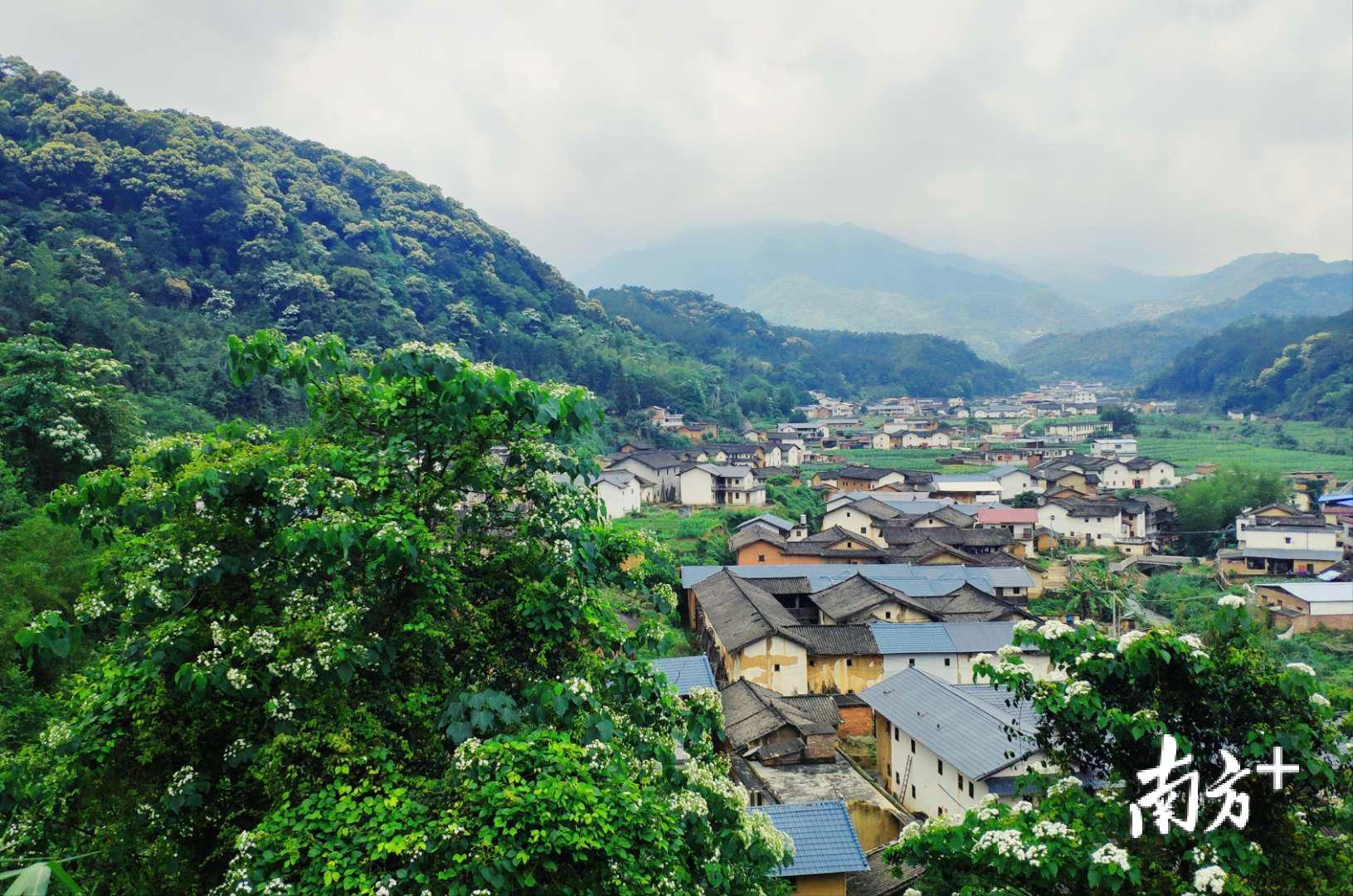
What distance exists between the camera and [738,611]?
1063 inches

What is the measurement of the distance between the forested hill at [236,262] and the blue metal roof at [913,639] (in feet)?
91.1

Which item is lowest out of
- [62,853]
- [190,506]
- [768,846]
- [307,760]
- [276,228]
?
[768,846]

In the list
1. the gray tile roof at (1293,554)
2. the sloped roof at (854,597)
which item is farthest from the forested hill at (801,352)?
the sloped roof at (854,597)

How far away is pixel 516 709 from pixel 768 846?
2.38m

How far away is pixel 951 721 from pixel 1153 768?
1099cm

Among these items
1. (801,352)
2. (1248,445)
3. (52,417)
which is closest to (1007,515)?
(52,417)

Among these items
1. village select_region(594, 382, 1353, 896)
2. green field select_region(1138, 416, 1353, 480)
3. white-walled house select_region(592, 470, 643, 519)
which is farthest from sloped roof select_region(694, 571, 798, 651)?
green field select_region(1138, 416, 1353, 480)

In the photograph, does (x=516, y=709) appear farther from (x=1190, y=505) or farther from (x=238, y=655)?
(x=1190, y=505)

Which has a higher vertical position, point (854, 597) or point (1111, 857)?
point (1111, 857)

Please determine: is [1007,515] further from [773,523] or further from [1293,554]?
[773,523]

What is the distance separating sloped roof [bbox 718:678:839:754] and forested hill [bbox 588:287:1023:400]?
3787 inches

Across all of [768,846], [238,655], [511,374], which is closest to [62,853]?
[238,655]

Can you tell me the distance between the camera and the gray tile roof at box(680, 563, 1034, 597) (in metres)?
31.3

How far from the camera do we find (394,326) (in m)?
59.0
